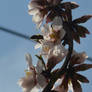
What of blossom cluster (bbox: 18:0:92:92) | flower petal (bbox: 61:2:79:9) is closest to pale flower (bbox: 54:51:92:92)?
blossom cluster (bbox: 18:0:92:92)

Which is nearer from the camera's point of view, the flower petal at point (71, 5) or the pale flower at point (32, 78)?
the pale flower at point (32, 78)

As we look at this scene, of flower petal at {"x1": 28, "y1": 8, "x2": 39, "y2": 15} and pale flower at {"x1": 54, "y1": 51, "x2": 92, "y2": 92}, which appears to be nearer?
pale flower at {"x1": 54, "y1": 51, "x2": 92, "y2": 92}

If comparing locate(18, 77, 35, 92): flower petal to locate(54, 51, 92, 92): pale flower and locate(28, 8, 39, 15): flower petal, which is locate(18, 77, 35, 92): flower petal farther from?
locate(28, 8, 39, 15): flower petal

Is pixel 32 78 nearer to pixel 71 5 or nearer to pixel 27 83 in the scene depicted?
pixel 27 83

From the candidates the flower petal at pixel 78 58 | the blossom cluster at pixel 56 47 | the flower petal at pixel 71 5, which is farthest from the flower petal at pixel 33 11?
the flower petal at pixel 78 58

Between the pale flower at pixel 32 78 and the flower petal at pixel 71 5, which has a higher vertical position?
the flower petal at pixel 71 5

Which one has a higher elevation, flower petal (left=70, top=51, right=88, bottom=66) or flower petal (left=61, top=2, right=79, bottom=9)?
flower petal (left=61, top=2, right=79, bottom=9)

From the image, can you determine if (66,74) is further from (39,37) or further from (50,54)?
(39,37)

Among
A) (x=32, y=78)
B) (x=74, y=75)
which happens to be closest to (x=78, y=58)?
(x=74, y=75)

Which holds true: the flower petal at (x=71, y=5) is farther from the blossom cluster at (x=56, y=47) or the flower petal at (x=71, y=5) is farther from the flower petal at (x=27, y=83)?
the flower petal at (x=27, y=83)
